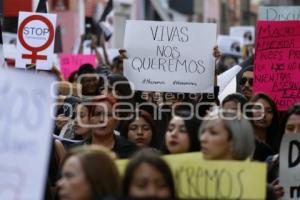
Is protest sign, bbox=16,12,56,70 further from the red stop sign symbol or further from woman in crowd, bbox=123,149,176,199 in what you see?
woman in crowd, bbox=123,149,176,199

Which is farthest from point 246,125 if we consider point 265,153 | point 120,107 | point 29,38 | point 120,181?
point 29,38

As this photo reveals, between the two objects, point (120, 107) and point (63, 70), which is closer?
point (120, 107)

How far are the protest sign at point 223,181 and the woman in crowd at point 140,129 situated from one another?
1.85m

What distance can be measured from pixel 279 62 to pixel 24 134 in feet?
13.6

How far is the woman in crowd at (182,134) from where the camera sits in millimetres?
5812

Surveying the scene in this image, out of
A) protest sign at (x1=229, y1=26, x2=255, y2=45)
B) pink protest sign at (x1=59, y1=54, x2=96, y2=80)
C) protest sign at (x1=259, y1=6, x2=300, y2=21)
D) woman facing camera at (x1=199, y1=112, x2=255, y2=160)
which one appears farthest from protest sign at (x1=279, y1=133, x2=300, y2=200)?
protest sign at (x1=229, y1=26, x2=255, y2=45)

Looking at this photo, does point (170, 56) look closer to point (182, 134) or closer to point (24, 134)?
point (182, 134)

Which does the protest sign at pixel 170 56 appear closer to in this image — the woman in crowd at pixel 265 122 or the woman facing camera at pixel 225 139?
the woman in crowd at pixel 265 122

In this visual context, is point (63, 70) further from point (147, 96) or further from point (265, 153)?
point (265, 153)

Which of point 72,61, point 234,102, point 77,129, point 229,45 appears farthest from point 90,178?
point 229,45

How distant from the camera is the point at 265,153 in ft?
22.2

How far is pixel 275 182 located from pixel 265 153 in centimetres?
53

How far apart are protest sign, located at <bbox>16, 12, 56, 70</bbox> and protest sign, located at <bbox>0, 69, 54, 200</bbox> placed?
4.74 metres

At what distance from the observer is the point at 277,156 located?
6.47m
